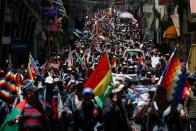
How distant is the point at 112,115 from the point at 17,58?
31.3 metres

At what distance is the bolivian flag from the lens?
10.9m

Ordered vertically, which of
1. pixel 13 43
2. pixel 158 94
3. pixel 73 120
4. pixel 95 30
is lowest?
pixel 95 30

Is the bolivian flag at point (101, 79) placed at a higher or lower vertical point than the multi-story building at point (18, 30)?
higher

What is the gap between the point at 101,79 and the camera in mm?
10891

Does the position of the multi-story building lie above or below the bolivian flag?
below

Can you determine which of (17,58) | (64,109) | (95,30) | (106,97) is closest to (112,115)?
(106,97)

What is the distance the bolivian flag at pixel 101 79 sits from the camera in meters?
10.9

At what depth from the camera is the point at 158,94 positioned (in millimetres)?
9039

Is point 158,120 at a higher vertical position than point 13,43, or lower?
higher

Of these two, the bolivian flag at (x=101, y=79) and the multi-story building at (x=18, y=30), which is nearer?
the bolivian flag at (x=101, y=79)

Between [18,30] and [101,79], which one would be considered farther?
[18,30]

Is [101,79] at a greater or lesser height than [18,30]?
greater

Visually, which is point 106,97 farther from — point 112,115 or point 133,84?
point 133,84

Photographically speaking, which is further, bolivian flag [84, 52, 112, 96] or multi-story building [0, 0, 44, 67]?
multi-story building [0, 0, 44, 67]
